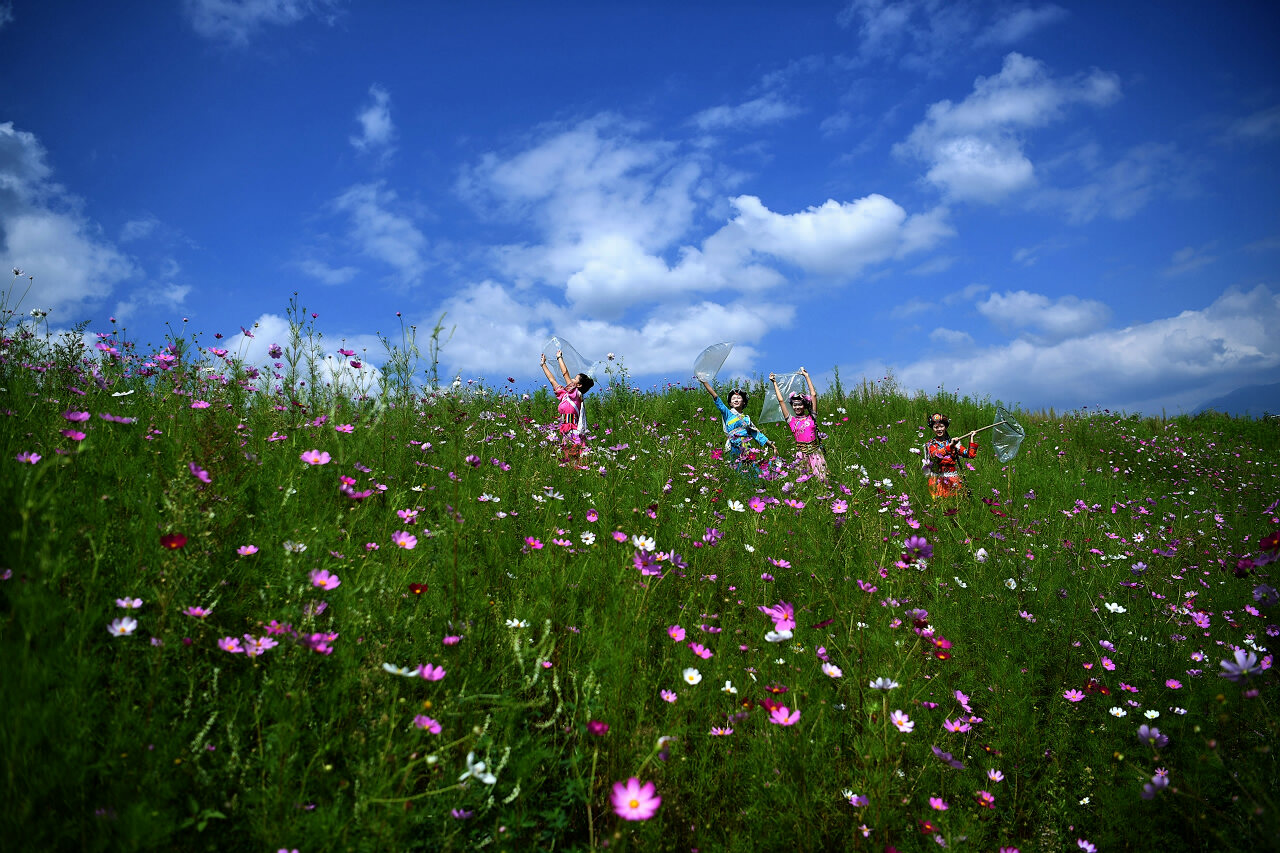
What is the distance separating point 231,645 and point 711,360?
7.14m

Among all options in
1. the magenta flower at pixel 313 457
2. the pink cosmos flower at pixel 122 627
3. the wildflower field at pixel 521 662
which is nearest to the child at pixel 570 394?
the wildflower field at pixel 521 662

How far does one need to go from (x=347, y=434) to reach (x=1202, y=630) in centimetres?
529

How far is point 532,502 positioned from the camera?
12.0 ft

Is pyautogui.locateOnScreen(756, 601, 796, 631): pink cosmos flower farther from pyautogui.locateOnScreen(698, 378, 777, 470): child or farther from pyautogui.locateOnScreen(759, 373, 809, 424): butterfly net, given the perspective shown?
pyautogui.locateOnScreen(759, 373, 809, 424): butterfly net

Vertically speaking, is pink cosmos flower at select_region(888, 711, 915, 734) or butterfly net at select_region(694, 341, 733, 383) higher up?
butterfly net at select_region(694, 341, 733, 383)

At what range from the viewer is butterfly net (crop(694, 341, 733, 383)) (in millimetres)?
8164

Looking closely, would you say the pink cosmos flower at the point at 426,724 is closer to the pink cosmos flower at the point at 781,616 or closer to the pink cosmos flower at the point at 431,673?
the pink cosmos flower at the point at 431,673

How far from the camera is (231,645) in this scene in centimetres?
161

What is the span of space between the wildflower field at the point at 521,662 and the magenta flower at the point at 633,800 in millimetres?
14

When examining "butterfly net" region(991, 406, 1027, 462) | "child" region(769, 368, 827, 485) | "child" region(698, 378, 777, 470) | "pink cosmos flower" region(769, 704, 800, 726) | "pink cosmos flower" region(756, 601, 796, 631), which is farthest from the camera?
"child" region(769, 368, 827, 485)

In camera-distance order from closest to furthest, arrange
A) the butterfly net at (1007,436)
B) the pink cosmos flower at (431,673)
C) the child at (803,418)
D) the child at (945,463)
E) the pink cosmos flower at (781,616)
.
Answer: the pink cosmos flower at (431,673), the pink cosmos flower at (781,616), the child at (945,463), the butterfly net at (1007,436), the child at (803,418)

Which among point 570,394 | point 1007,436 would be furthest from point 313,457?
point 1007,436

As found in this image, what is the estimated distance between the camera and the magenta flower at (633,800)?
130 cm

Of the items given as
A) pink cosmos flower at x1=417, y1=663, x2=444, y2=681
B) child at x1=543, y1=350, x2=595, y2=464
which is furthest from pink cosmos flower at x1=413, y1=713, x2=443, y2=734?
child at x1=543, y1=350, x2=595, y2=464
